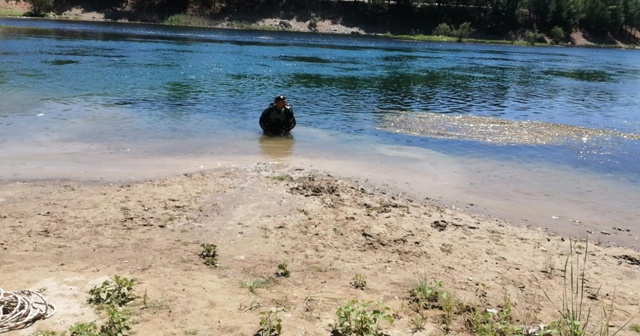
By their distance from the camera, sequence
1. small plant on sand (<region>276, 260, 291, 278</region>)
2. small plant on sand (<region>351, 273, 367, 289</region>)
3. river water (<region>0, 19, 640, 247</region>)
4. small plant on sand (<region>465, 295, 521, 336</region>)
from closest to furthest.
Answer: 1. small plant on sand (<region>465, 295, 521, 336</region>)
2. small plant on sand (<region>351, 273, 367, 289</region>)
3. small plant on sand (<region>276, 260, 291, 278</region>)
4. river water (<region>0, 19, 640, 247</region>)

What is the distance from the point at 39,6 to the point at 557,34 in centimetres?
10774

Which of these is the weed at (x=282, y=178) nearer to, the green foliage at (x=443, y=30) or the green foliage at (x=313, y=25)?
the green foliage at (x=313, y=25)

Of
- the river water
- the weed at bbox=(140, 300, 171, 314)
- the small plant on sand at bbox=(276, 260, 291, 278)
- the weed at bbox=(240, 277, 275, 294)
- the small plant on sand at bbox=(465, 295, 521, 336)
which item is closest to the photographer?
the small plant on sand at bbox=(465, 295, 521, 336)

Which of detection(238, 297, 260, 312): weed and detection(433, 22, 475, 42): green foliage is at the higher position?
detection(433, 22, 475, 42): green foliage

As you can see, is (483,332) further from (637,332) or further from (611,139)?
(611,139)

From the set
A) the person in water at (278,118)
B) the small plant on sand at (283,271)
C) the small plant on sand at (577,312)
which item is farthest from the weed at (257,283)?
the person in water at (278,118)

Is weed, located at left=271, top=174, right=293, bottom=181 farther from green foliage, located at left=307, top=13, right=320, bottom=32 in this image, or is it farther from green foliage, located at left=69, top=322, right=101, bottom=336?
green foliage, located at left=307, top=13, right=320, bottom=32

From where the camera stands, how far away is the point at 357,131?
68.5 ft

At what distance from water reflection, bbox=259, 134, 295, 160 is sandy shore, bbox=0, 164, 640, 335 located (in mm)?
3618

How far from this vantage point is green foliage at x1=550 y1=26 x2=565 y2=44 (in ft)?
422

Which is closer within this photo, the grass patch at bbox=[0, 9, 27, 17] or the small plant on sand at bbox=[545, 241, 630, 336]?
the small plant on sand at bbox=[545, 241, 630, 336]

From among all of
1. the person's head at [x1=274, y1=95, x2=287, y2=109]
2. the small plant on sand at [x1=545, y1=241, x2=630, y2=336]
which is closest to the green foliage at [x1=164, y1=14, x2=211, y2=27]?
the person's head at [x1=274, y1=95, x2=287, y2=109]

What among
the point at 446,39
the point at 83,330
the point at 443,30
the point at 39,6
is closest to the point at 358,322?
the point at 83,330

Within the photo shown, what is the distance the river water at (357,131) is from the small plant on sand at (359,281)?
480 cm
